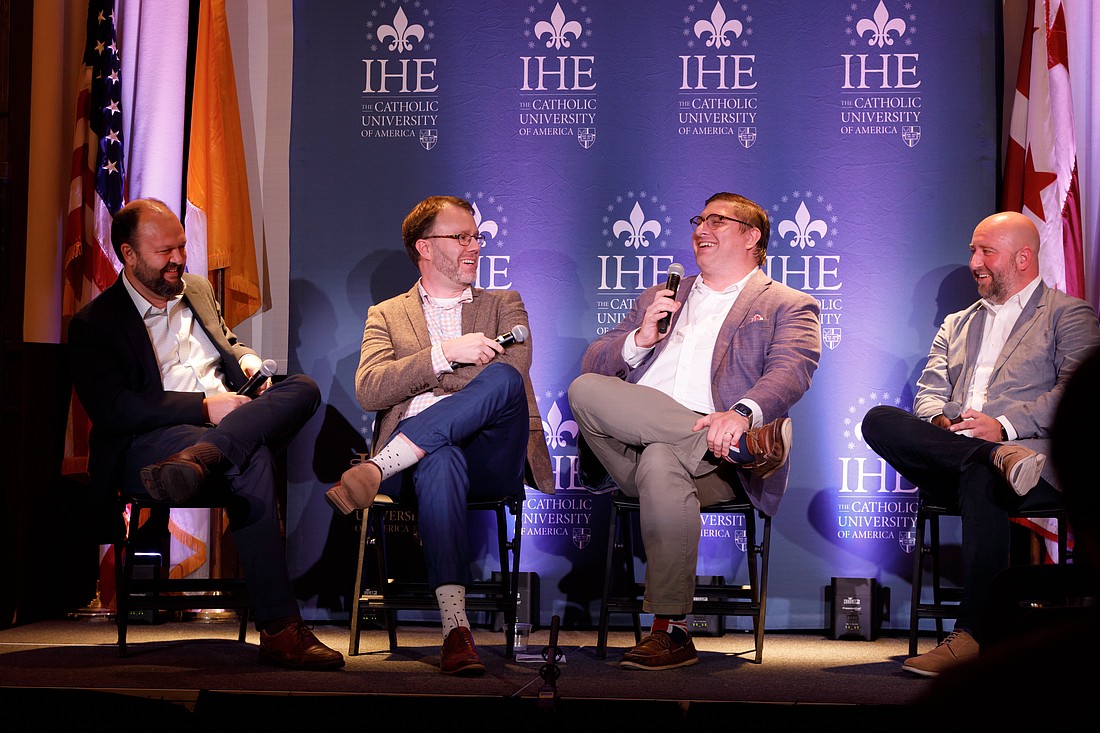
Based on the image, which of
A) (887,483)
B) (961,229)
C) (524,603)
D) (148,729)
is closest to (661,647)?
(524,603)

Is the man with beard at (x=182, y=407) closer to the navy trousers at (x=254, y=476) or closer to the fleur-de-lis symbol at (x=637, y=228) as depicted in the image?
the navy trousers at (x=254, y=476)

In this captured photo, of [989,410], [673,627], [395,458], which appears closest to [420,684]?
[395,458]

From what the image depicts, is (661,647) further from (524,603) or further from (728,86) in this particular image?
(728,86)

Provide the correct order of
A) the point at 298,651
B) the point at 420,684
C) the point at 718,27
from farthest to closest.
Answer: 1. the point at 718,27
2. the point at 298,651
3. the point at 420,684

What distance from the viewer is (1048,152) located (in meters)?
4.28

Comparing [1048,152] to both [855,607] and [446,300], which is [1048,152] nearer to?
[855,607]

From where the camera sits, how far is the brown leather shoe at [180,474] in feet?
10.0

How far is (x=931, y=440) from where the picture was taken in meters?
3.48

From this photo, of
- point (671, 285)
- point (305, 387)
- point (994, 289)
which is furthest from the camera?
point (994, 289)

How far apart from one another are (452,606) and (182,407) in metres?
1.07

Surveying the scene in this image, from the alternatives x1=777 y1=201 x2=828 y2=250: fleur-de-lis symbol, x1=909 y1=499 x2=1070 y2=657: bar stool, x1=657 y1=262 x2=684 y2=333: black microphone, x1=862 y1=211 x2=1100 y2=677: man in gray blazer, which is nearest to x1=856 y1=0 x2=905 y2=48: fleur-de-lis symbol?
x1=777 y1=201 x2=828 y2=250: fleur-de-lis symbol

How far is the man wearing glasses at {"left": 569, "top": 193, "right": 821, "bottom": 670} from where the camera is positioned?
3348 millimetres

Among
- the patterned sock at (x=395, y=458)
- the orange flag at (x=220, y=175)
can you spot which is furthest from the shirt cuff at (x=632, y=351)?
the orange flag at (x=220, y=175)

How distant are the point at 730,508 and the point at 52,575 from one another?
2.74 metres
